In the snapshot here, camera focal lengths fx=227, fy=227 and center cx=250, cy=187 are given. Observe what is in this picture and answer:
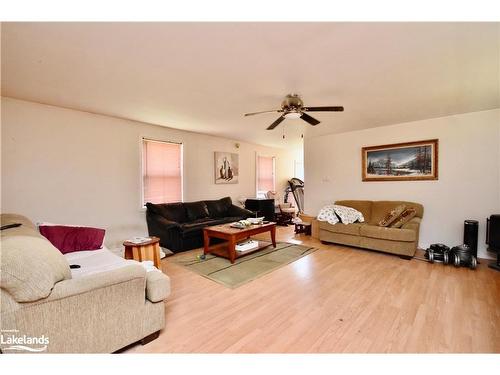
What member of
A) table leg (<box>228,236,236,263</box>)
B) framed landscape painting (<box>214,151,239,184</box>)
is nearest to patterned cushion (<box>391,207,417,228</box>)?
table leg (<box>228,236,236,263</box>)

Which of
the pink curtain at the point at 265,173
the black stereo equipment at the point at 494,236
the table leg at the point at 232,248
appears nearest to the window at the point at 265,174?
the pink curtain at the point at 265,173

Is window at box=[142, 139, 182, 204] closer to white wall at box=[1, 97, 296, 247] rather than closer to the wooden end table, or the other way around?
white wall at box=[1, 97, 296, 247]

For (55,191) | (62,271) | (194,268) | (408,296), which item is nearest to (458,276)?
(408,296)

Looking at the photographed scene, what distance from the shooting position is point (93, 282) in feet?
4.92

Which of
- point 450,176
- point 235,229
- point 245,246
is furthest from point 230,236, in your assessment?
point 450,176

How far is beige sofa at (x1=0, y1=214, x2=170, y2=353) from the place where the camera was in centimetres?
126

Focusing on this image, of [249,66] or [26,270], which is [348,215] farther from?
[26,270]

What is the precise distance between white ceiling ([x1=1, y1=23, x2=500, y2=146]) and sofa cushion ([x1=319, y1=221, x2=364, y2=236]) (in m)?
2.00

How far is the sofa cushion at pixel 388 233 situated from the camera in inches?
140

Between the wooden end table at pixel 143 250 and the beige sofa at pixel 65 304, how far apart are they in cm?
110

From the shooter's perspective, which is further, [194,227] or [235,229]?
[194,227]

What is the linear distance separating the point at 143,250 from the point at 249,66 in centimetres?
243
